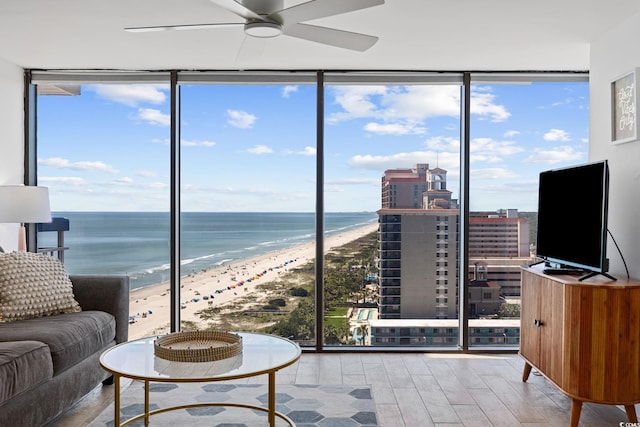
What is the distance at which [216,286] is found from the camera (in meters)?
5.18

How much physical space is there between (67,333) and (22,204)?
144 cm

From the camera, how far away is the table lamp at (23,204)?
161 inches

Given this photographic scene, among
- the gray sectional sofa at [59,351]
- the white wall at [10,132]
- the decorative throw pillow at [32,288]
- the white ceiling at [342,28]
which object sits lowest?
the gray sectional sofa at [59,351]

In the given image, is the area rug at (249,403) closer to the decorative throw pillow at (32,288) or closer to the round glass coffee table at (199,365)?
the round glass coffee table at (199,365)

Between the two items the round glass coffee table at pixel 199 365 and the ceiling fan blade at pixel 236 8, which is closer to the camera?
the round glass coffee table at pixel 199 365

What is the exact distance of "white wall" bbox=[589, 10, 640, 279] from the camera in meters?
3.38

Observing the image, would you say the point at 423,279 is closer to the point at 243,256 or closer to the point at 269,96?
the point at 243,256

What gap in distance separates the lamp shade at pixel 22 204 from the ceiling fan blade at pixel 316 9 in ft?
7.98

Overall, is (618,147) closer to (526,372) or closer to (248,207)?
(526,372)

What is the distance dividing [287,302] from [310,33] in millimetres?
2649

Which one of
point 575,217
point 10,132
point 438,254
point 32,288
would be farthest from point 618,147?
point 10,132

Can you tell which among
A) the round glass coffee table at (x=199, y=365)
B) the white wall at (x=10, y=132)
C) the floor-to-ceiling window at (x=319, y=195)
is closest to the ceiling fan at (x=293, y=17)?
the round glass coffee table at (x=199, y=365)

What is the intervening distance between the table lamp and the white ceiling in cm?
101

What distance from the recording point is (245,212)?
5105 millimetres
